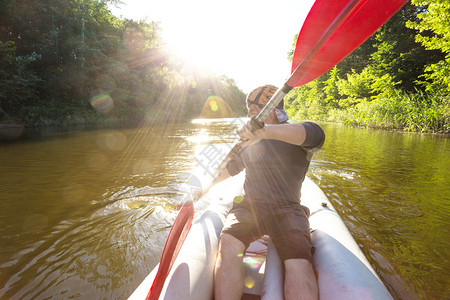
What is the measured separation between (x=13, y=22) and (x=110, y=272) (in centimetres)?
1989

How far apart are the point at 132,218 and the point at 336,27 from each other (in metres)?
3.04

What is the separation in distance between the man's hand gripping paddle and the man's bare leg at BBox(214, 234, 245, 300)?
1.04 feet

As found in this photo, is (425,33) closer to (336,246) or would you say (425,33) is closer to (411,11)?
(411,11)

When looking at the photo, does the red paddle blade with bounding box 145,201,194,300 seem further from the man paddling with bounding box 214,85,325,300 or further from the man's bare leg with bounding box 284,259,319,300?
the man's bare leg with bounding box 284,259,319,300

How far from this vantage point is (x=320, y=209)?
7.43 ft

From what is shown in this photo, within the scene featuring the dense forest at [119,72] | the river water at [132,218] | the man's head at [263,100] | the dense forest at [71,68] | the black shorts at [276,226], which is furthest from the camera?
the dense forest at [71,68]

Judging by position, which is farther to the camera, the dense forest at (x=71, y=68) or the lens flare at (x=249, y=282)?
the dense forest at (x=71, y=68)

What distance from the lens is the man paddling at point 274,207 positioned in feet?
4.23

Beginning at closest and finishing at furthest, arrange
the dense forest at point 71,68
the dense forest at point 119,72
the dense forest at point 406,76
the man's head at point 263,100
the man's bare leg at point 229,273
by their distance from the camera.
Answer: the man's bare leg at point 229,273 < the man's head at point 263,100 < the dense forest at point 406,76 < the dense forest at point 119,72 < the dense forest at point 71,68

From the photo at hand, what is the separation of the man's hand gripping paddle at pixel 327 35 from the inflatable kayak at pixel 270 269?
142 mm

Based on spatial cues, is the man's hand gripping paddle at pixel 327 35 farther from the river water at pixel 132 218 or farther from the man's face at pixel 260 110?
the river water at pixel 132 218

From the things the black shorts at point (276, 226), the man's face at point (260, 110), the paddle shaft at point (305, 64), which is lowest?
the black shorts at point (276, 226)

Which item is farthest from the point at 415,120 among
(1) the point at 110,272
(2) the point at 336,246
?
(1) the point at 110,272

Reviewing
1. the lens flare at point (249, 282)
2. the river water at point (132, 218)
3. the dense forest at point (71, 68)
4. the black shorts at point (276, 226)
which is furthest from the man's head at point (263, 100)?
the dense forest at point (71, 68)
